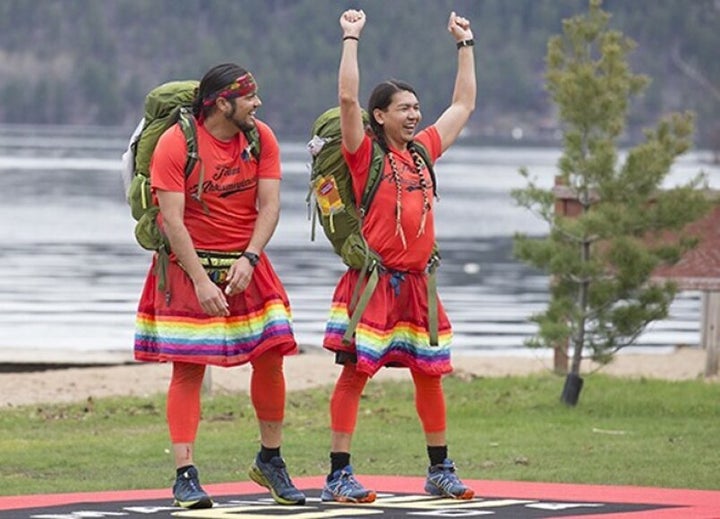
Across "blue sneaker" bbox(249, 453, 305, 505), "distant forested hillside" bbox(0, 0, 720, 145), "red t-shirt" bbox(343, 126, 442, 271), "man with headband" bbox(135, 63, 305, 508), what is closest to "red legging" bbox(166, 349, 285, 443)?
"man with headband" bbox(135, 63, 305, 508)

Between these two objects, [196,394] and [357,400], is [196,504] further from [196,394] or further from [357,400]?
[357,400]

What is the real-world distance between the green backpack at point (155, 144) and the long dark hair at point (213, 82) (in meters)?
0.05

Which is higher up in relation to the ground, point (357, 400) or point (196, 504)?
point (357, 400)

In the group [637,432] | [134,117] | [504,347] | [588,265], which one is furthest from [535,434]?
[134,117]

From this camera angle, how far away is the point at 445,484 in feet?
30.3

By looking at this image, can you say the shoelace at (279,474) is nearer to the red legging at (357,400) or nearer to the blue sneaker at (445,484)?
the red legging at (357,400)

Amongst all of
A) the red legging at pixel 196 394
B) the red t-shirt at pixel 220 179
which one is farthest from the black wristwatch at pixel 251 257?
the red legging at pixel 196 394

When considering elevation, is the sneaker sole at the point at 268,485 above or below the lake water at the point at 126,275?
below

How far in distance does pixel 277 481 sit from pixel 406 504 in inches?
22.2

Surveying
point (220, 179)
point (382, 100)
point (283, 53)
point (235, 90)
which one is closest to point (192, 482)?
point (220, 179)

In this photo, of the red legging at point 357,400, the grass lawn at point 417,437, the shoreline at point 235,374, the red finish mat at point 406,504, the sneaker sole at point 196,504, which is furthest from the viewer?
the shoreline at point 235,374

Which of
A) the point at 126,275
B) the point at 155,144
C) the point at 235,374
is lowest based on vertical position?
the point at 235,374

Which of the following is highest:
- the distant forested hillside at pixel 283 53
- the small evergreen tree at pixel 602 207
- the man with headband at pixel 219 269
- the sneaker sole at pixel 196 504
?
the distant forested hillside at pixel 283 53

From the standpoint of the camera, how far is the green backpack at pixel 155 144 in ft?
29.6
